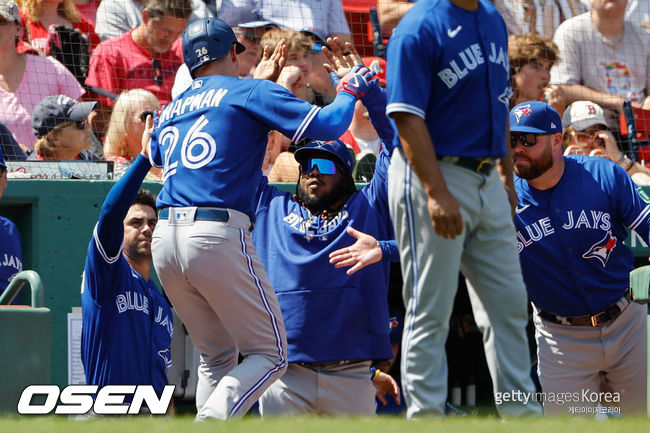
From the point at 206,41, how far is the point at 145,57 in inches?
138

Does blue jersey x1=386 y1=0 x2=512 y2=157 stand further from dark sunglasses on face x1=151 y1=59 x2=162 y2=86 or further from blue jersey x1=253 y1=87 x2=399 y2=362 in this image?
dark sunglasses on face x1=151 y1=59 x2=162 y2=86

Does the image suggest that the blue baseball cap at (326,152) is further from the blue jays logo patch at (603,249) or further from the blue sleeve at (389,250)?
the blue jays logo patch at (603,249)

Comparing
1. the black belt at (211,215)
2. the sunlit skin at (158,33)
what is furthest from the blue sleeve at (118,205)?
the sunlit skin at (158,33)

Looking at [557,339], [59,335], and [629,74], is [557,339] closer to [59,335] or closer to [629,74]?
[59,335]

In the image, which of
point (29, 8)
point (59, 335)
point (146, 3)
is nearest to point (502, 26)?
point (59, 335)

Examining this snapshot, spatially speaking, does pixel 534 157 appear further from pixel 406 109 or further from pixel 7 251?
pixel 7 251

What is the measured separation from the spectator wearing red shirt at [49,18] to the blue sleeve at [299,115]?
428cm

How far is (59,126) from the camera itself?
23.0 ft

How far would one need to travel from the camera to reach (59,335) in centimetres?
648

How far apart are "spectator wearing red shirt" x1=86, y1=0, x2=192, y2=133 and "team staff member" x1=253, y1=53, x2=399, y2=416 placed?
110 inches

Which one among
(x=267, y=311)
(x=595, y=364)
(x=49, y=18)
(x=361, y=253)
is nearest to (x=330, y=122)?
(x=361, y=253)

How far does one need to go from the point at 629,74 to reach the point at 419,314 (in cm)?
649

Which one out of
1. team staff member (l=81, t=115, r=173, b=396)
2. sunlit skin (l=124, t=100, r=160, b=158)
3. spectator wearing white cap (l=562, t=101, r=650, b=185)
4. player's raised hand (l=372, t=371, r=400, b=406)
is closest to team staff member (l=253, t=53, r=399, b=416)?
player's raised hand (l=372, t=371, r=400, b=406)

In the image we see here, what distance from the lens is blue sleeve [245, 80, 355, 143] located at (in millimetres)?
4496
